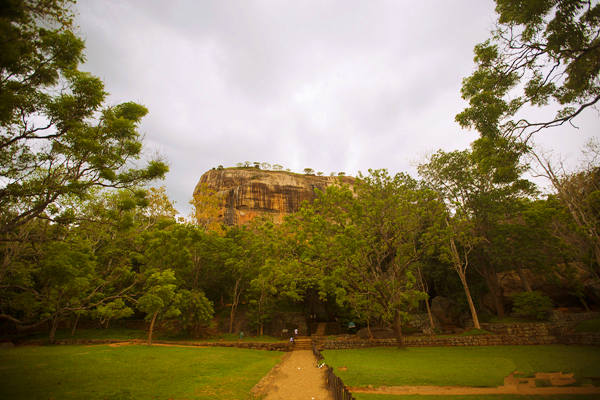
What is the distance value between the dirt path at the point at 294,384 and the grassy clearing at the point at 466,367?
0.94m

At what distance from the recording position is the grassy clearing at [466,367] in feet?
27.5

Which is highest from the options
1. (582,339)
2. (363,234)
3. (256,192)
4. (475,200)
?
(256,192)

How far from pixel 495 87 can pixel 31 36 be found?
44.0 feet

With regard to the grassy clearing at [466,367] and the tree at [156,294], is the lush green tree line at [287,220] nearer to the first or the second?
the tree at [156,294]

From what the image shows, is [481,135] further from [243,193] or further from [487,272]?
[243,193]

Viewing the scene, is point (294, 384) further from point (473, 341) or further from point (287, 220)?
point (473, 341)

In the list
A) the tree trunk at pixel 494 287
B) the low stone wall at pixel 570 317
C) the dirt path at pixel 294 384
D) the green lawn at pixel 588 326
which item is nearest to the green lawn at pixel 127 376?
the dirt path at pixel 294 384

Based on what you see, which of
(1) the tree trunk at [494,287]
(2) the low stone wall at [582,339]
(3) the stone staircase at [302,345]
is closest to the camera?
(2) the low stone wall at [582,339]

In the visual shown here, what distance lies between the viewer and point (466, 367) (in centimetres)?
1005

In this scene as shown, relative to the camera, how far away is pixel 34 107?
7.69 meters

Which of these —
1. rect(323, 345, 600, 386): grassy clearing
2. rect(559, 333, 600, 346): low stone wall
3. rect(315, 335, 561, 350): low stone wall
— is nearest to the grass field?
rect(315, 335, 561, 350): low stone wall

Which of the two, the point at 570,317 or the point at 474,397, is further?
the point at 570,317

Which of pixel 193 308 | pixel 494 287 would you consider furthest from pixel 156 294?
pixel 494 287

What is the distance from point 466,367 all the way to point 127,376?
12951 mm
